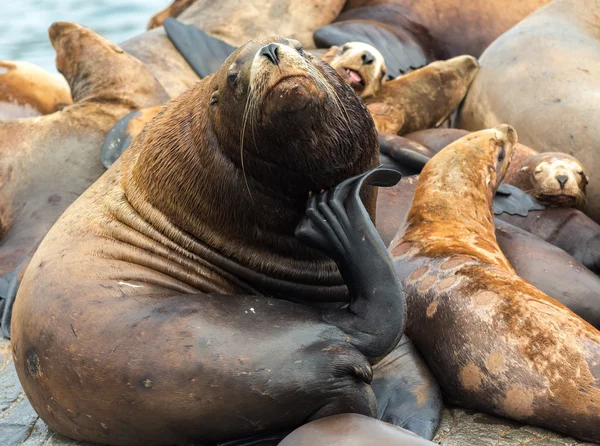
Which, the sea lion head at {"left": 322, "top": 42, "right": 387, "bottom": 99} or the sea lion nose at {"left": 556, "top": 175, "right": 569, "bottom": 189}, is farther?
the sea lion head at {"left": 322, "top": 42, "right": 387, "bottom": 99}

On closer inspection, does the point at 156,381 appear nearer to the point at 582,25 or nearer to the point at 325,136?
the point at 325,136

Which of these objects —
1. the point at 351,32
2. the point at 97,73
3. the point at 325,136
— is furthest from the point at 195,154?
the point at 351,32

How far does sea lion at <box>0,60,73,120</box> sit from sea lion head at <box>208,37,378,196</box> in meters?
3.74

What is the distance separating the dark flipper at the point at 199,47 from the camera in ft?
22.7

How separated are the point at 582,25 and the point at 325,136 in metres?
4.47

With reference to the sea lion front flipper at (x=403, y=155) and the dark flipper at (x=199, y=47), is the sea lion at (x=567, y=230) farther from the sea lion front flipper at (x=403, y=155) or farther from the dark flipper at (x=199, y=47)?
the dark flipper at (x=199, y=47)

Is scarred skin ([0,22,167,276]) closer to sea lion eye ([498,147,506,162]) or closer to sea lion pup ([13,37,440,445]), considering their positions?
sea lion pup ([13,37,440,445])

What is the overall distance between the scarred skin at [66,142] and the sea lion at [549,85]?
7.50 ft

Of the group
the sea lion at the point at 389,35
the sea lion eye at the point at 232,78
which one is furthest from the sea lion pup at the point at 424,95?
the sea lion eye at the point at 232,78

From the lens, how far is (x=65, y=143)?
559 centimetres

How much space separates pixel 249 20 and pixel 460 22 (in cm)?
175

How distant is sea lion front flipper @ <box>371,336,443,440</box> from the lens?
10.6 feet

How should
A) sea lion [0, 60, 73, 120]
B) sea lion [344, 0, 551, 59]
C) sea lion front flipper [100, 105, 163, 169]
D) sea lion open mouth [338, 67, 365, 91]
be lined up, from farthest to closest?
1. sea lion [344, 0, 551, 59]
2. sea lion [0, 60, 73, 120]
3. sea lion open mouth [338, 67, 365, 91]
4. sea lion front flipper [100, 105, 163, 169]

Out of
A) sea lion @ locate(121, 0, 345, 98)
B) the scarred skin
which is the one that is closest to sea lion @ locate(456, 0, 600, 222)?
sea lion @ locate(121, 0, 345, 98)
